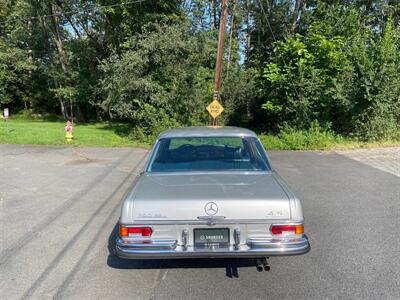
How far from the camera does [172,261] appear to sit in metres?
4.29

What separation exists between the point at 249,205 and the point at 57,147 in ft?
47.1

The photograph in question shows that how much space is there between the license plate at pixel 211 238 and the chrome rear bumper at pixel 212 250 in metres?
0.05

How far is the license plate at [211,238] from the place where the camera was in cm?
344

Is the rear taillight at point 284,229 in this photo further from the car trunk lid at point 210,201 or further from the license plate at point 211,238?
the license plate at point 211,238

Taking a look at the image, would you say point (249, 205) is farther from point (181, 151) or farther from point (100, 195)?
point (100, 195)

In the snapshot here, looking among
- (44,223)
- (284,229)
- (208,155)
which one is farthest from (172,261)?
(44,223)

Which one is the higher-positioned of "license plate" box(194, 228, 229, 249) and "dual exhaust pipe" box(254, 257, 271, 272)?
"license plate" box(194, 228, 229, 249)

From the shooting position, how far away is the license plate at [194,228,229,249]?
344 cm

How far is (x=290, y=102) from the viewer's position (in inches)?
701

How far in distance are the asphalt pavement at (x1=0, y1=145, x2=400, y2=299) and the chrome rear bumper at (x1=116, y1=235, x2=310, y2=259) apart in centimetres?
46

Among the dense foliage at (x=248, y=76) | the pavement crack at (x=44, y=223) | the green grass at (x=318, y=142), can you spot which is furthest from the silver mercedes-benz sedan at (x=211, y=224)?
the dense foliage at (x=248, y=76)

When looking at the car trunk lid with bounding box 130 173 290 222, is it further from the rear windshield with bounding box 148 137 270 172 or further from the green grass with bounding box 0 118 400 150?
the green grass with bounding box 0 118 400 150

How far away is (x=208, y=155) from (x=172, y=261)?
139 cm

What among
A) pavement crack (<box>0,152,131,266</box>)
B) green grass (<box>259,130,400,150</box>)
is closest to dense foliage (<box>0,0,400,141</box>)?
green grass (<box>259,130,400,150</box>)
